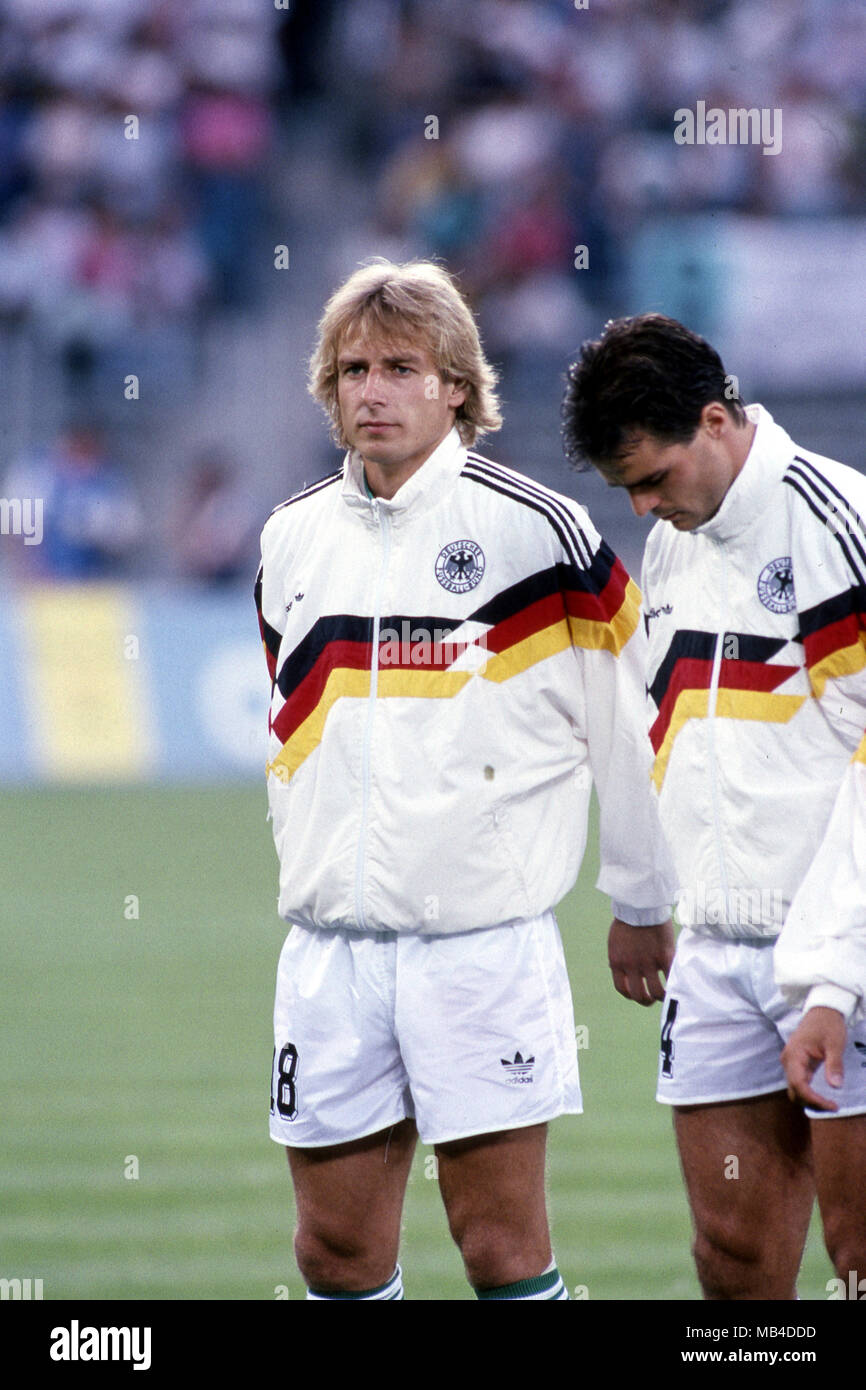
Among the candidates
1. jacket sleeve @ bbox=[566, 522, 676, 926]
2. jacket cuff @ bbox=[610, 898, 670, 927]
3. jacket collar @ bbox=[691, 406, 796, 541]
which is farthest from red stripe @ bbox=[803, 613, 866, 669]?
jacket cuff @ bbox=[610, 898, 670, 927]

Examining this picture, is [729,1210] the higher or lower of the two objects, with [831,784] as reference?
lower

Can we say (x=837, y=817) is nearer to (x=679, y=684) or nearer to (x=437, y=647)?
(x=679, y=684)

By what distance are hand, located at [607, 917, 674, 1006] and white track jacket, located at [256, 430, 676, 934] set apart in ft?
0.18

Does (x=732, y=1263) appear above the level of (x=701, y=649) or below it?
below

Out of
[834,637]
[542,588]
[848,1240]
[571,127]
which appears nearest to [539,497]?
[542,588]

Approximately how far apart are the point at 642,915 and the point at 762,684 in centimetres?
57

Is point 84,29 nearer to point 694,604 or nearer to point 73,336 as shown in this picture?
point 73,336

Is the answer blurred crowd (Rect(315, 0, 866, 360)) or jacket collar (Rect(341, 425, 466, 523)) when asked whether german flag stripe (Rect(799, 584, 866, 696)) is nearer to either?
jacket collar (Rect(341, 425, 466, 523))

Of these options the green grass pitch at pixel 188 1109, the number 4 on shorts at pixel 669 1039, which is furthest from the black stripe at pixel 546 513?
the green grass pitch at pixel 188 1109

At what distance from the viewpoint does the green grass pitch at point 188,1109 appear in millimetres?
5109

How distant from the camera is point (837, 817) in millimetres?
3262

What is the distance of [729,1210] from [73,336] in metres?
12.7
